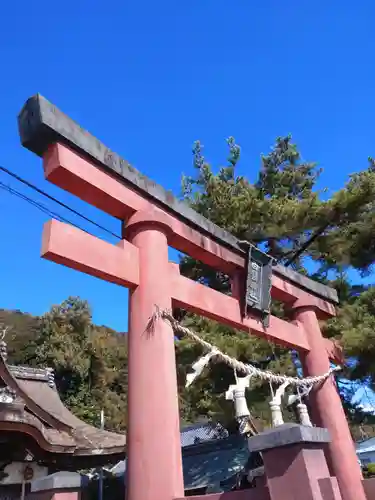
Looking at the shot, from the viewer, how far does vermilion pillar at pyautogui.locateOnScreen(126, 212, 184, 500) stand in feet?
11.2

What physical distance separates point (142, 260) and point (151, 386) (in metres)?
1.24

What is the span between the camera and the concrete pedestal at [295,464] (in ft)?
8.55

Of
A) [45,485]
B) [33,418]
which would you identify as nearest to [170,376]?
[45,485]

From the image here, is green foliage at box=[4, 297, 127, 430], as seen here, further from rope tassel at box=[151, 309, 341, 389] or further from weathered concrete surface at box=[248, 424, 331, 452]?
weathered concrete surface at box=[248, 424, 331, 452]

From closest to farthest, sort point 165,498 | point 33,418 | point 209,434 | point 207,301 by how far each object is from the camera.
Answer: point 165,498, point 207,301, point 33,418, point 209,434

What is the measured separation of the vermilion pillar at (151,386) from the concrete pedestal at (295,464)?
98 centimetres

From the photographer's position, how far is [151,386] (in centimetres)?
367

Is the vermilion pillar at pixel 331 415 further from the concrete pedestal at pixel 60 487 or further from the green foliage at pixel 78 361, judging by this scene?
the green foliage at pixel 78 361

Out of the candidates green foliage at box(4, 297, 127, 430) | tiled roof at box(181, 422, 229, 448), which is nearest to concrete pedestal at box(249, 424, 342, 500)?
tiled roof at box(181, 422, 229, 448)

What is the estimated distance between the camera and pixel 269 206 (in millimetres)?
9328

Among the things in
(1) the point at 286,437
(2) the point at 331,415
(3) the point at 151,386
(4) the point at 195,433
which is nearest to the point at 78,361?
(4) the point at 195,433

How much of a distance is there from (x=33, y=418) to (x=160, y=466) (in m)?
5.04

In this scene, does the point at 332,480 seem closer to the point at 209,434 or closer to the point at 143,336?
the point at 143,336

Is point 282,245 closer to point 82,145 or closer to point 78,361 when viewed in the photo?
point 82,145
